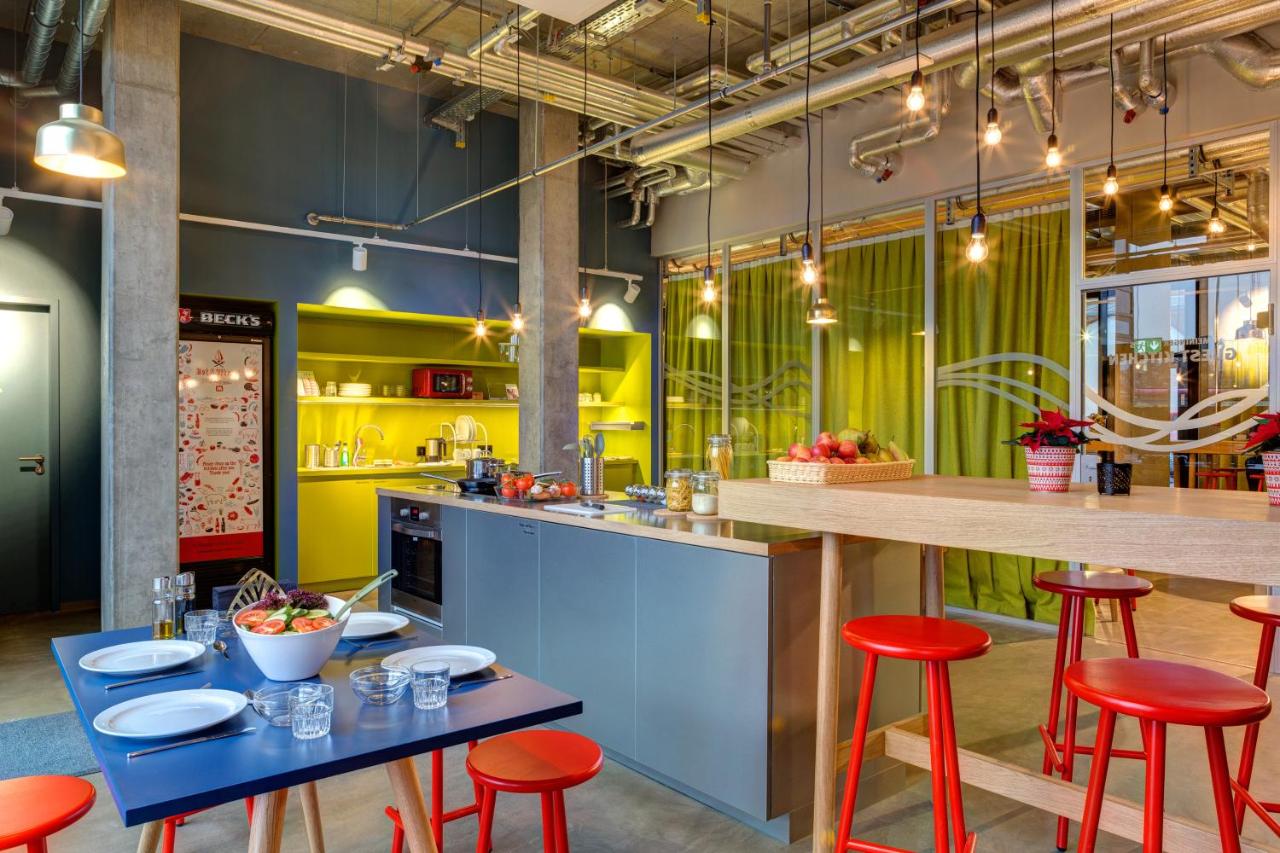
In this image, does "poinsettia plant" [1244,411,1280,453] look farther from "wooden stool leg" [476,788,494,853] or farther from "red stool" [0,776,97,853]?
"red stool" [0,776,97,853]

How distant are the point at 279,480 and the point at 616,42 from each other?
4.03 m

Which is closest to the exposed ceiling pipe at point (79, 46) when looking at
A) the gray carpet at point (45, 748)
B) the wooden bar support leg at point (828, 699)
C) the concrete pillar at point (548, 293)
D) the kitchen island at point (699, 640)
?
the concrete pillar at point (548, 293)

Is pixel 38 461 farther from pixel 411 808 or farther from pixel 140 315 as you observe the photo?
pixel 411 808

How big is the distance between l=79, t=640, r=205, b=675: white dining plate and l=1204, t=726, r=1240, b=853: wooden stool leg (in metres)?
2.23

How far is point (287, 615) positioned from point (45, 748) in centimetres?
250

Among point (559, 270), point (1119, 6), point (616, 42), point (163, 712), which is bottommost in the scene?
point (163, 712)

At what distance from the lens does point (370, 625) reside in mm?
2227

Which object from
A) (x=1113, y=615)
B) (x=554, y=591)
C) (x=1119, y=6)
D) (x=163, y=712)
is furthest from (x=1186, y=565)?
(x=1113, y=615)

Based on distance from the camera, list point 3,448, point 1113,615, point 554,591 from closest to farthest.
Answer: point 554,591, point 1113,615, point 3,448

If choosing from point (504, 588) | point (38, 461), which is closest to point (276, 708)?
point (504, 588)

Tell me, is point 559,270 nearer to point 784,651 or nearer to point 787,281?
point 787,281

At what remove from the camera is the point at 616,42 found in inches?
235

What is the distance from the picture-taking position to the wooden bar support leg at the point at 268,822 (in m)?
1.71

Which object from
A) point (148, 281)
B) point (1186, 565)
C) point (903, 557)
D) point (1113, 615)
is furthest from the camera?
point (1113, 615)
